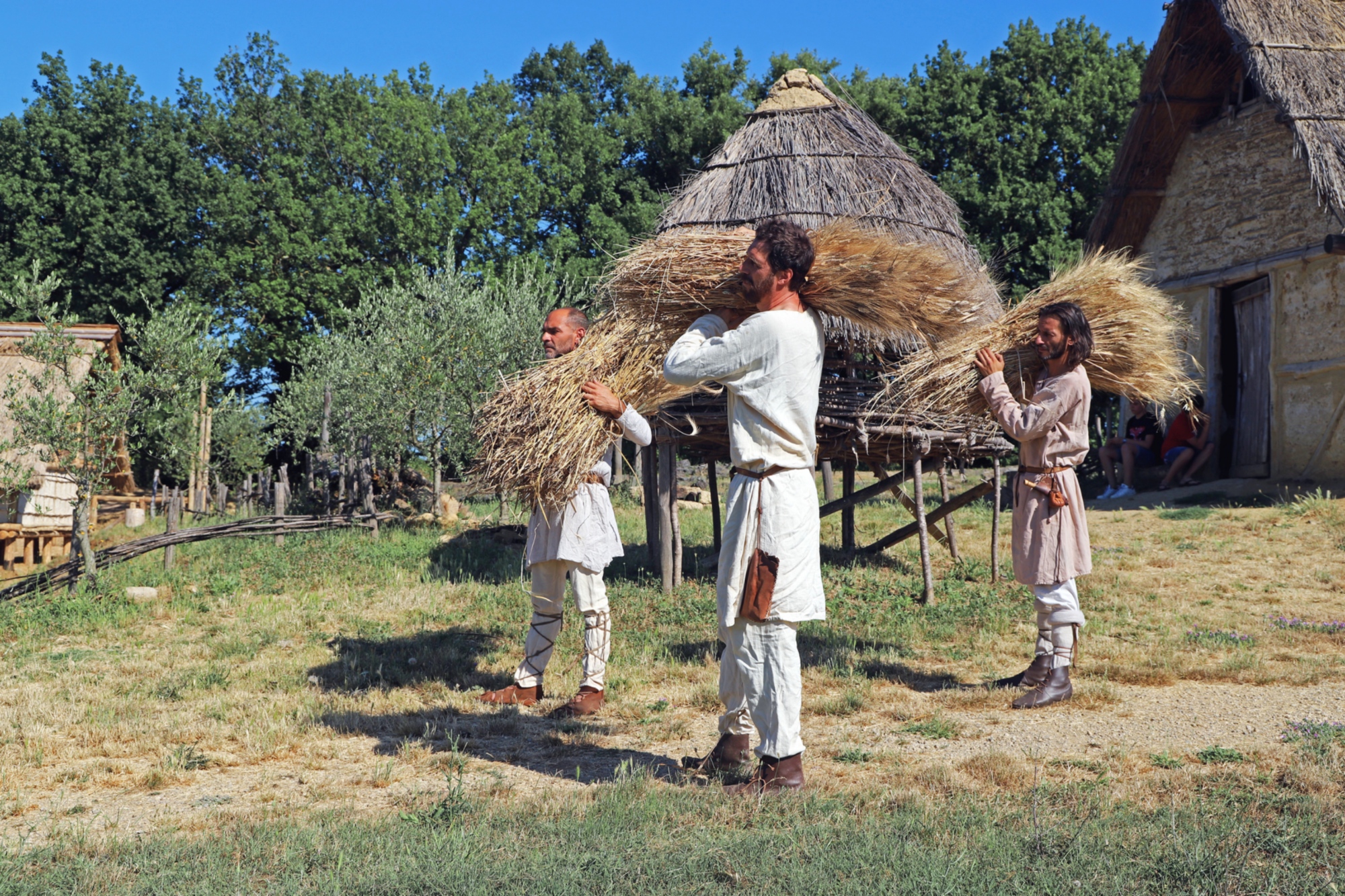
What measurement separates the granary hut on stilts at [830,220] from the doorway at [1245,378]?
4.47 m

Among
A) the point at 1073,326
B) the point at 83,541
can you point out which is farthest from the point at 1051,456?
the point at 83,541

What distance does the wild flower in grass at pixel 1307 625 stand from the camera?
6.38m

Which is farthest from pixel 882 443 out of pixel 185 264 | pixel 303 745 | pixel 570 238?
pixel 185 264

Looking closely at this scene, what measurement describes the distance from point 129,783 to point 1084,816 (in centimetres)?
Answer: 356

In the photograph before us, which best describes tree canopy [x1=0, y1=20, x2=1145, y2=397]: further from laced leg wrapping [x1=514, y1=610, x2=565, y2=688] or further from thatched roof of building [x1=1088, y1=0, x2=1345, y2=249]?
laced leg wrapping [x1=514, y1=610, x2=565, y2=688]

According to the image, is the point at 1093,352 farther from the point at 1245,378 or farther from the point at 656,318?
the point at 1245,378

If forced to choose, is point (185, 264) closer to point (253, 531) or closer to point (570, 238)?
point (570, 238)

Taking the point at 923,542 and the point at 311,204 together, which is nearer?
the point at 923,542

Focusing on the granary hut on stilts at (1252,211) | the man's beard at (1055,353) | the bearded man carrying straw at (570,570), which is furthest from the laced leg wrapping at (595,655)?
the granary hut on stilts at (1252,211)

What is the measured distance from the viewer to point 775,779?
3.60 m

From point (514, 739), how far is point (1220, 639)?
4.29 metres

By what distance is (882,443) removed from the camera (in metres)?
9.09

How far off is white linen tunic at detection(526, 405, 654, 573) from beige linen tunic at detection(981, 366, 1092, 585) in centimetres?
196

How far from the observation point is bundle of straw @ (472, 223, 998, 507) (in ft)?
13.5
